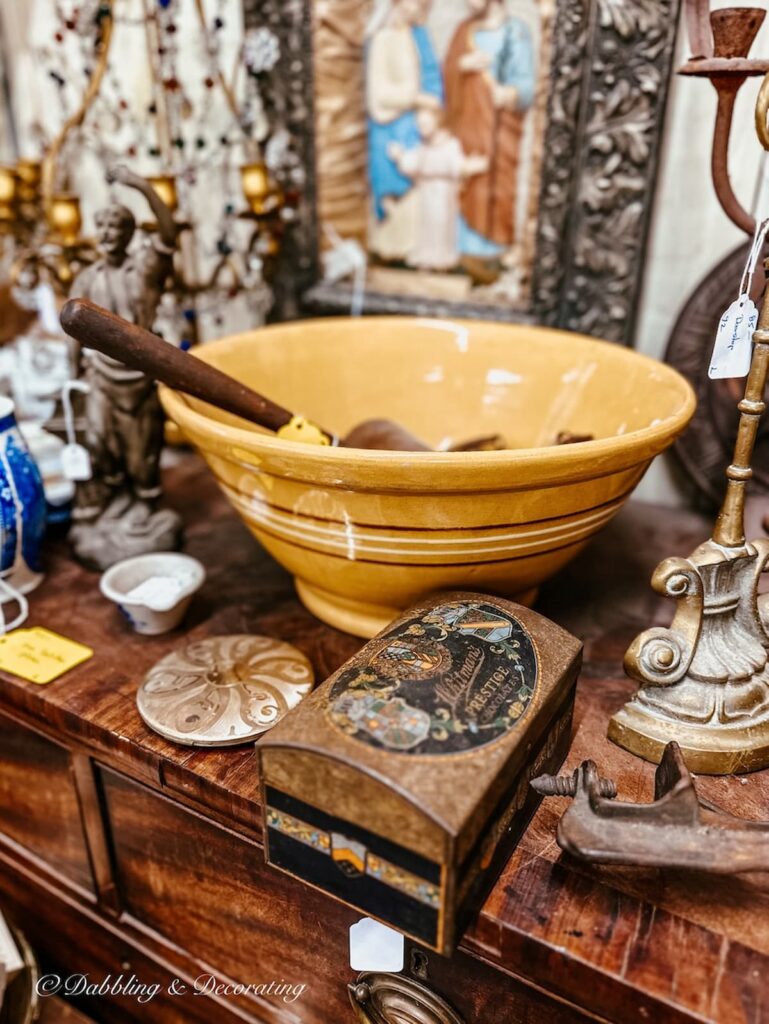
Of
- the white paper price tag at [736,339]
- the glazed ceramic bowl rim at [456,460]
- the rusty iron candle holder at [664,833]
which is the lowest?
the rusty iron candle holder at [664,833]

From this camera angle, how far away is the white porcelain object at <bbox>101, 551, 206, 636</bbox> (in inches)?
27.9

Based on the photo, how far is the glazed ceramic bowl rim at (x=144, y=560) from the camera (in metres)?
0.71

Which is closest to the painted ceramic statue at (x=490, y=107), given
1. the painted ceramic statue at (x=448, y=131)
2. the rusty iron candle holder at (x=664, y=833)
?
the painted ceramic statue at (x=448, y=131)

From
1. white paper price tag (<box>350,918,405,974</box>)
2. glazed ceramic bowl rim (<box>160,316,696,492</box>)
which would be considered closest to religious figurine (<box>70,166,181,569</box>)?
glazed ceramic bowl rim (<box>160,316,696,492</box>)

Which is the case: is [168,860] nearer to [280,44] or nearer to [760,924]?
[760,924]

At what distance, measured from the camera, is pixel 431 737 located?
1.49 feet

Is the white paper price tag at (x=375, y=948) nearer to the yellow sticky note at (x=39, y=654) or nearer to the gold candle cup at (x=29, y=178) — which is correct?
the yellow sticky note at (x=39, y=654)

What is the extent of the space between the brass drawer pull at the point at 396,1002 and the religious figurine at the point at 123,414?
1.49 feet

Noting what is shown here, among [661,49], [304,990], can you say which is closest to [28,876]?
[304,990]

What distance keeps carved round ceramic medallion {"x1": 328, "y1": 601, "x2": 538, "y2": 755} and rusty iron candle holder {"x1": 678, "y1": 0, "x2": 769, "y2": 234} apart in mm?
340

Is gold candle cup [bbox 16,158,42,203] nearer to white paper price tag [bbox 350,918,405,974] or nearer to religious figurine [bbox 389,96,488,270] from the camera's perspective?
religious figurine [bbox 389,96,488,270]

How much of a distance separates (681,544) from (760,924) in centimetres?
48

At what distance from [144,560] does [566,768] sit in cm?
43

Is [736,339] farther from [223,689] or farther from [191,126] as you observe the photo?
[191,126]
